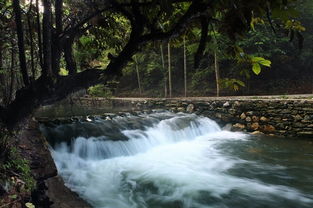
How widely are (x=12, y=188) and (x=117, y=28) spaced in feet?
8.80

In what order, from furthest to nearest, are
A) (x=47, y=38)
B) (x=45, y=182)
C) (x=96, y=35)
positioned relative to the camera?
(x=45, y=182), (x=96, y=35), (x=47, y=38)

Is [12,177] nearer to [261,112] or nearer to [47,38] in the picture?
[47,38]

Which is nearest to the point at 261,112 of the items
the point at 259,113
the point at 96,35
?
the point at 259,113

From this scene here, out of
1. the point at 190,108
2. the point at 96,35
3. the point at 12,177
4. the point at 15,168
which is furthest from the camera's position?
the point at 190,108

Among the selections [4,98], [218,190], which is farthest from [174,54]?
[4,98]

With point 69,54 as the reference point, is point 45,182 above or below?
below

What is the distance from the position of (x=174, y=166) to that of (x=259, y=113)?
5.53 meters

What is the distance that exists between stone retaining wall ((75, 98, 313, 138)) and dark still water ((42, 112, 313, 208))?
2.31 ft

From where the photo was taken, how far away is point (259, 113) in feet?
35.1

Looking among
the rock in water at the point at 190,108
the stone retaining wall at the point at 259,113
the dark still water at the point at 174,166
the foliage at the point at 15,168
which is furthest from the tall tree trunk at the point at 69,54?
the rock in water at the point at 190,108

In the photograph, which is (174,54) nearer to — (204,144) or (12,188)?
(204,144)

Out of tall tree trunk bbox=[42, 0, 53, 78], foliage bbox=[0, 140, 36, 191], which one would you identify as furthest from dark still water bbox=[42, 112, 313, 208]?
tall tree trunk bbox=[42, 0, 53, 78]

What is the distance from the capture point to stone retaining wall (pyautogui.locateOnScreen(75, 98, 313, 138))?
9594 millimetres

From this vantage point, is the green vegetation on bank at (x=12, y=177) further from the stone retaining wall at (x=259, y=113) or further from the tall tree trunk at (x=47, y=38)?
the stone retaining wall at (x=259, y=113)
